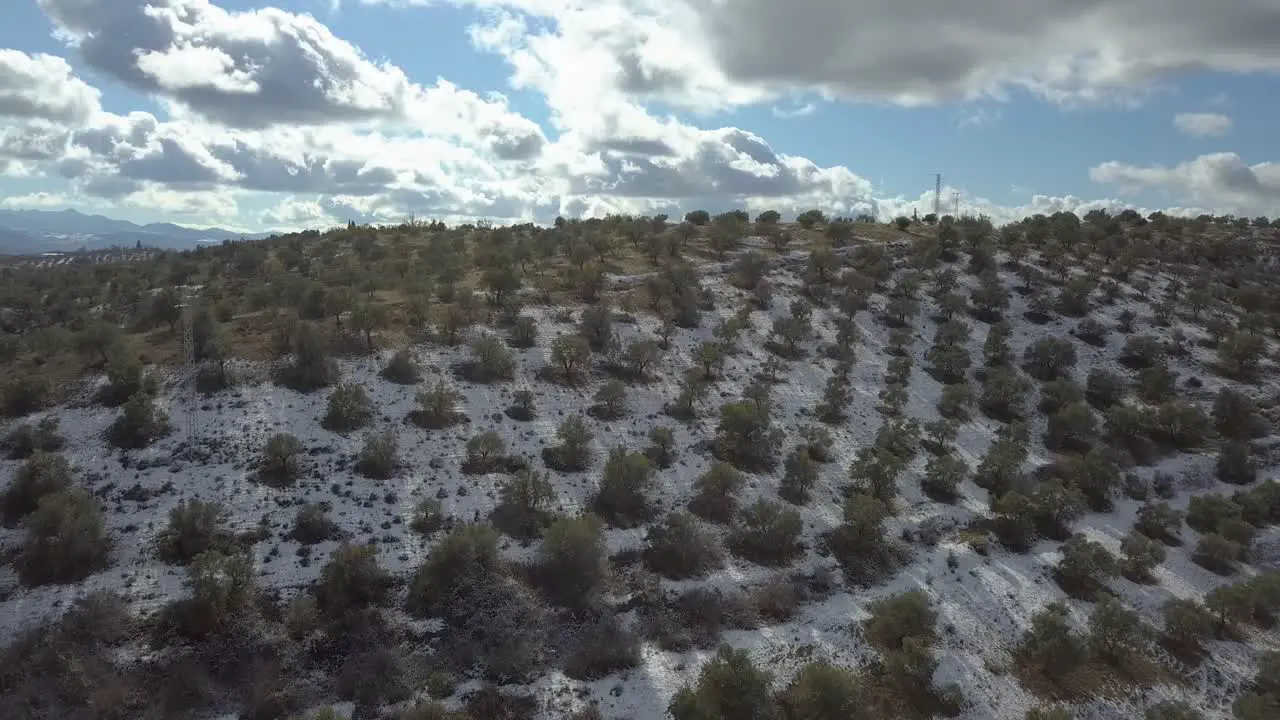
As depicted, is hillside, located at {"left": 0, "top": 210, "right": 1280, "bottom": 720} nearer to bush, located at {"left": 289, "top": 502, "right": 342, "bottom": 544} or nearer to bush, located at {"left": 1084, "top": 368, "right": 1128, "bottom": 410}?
bush, located at {"left": 289, "top": 502, "right": 342, "bottom": 544}

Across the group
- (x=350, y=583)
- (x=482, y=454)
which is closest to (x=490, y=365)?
(x=482, y=454)

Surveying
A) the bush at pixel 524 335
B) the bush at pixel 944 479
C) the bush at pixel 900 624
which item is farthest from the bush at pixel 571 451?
the bush at pixel 944 479

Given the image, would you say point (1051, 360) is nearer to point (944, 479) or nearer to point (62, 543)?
point (944, 479)

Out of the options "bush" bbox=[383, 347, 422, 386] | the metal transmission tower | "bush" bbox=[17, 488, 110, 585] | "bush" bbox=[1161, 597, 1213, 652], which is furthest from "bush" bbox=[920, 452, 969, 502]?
"bush" bbox=[17, 488, 110, 585]

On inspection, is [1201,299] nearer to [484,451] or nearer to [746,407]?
[746,407]

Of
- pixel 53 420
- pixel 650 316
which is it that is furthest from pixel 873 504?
pixel 53 420

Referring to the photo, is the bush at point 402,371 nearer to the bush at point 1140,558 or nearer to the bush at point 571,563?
the bush at point 571,563
